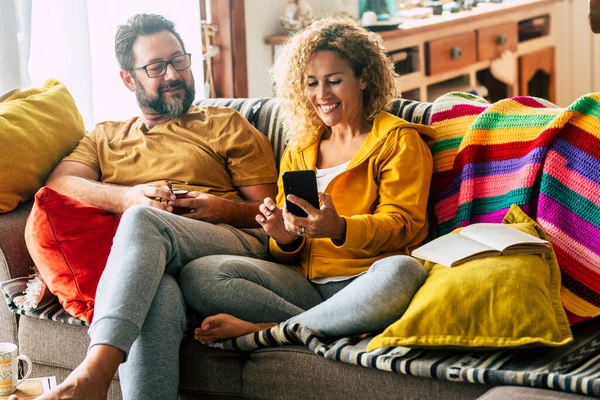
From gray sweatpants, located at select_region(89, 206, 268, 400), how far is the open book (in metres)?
0.56

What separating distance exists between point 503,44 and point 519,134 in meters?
3.04

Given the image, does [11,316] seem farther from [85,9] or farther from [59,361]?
[85,9]

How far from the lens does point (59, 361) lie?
2.37 meters

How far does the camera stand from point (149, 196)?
2.43 m

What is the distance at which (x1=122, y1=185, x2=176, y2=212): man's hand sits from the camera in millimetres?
2399

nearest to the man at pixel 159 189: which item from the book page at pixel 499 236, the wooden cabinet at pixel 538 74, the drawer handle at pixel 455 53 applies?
the book page at pixel 499 236

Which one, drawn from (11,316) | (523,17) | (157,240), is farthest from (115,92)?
(523,17)

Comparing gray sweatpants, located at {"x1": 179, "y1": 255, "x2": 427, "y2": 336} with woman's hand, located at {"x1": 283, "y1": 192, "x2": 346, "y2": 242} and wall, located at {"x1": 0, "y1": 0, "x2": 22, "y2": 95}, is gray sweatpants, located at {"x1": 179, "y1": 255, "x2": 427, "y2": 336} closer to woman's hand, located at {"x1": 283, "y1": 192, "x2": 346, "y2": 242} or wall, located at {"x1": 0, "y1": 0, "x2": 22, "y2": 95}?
woman's hand, located at {"x1": 283, "y1": 192, "x2": 346, "y2": 242}

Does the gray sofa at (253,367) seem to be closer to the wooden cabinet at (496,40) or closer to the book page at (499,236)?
the book page at (499,236)

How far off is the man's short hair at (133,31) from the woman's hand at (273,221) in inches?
27.9

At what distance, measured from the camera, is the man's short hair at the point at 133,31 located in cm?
266

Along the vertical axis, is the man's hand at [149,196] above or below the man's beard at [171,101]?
below

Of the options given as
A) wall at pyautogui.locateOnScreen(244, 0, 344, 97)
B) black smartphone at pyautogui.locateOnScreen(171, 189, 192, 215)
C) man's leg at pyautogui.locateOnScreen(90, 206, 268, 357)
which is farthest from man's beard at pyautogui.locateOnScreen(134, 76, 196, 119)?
wall at pyautogui.locateOnScreen(244, 0, 344, 97)

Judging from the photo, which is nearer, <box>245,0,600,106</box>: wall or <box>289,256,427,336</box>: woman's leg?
<box>289,256,427,336</box>: woman's leg
